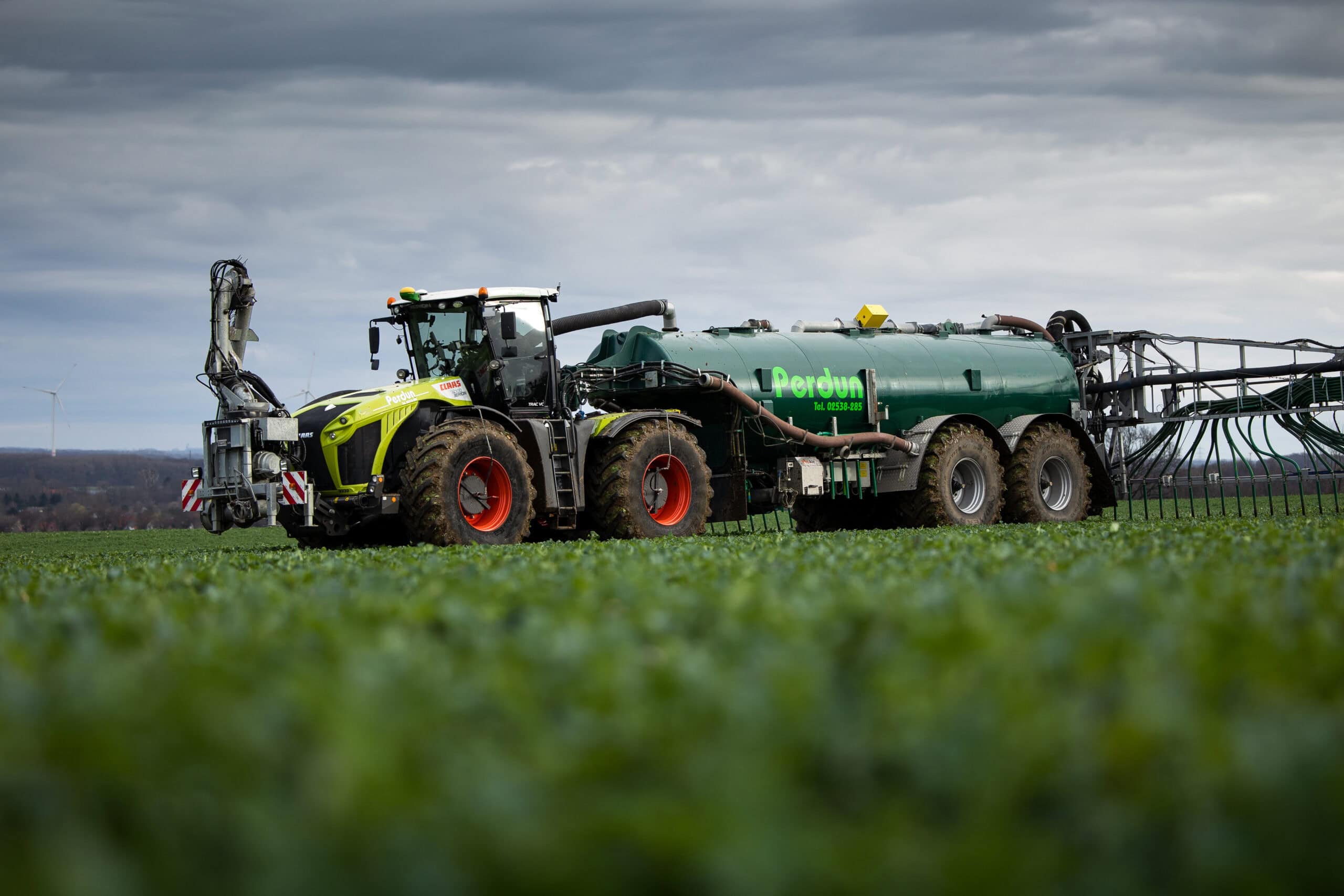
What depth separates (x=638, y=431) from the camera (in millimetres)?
14930

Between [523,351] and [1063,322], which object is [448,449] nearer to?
[523,351]

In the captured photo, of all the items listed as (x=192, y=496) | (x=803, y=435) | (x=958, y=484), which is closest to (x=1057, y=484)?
(x=958, y=484)

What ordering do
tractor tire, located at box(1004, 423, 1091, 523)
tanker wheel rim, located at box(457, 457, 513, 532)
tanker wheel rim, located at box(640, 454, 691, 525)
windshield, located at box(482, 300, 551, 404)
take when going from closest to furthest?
tanker wheel rim, located at box(457, 457, 513, 532) < windshield, located at box(482, 300, 551, 404) < tanker wheel rim, located at box(640, 454, 691, 525) < tractor tire, located at box(1004, 423, 1091, 523)

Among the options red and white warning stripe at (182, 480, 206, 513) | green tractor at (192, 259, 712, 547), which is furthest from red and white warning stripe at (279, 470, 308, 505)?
red and white warning stripe at (182, 480, 206, 513)

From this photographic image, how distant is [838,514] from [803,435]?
3088mm

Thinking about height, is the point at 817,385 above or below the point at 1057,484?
above

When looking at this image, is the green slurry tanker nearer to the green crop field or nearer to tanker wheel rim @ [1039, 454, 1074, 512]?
tanker wheel rim @ [1039, 454, 1074, 512]

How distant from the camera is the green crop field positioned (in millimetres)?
2098

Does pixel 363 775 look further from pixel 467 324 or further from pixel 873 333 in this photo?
pixel 873 333

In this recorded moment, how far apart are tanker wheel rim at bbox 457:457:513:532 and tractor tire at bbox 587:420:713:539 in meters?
1.34

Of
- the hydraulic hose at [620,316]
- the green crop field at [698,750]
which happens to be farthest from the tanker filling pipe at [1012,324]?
the green crop field at [698,750]

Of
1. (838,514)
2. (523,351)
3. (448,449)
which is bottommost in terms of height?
(838,514)

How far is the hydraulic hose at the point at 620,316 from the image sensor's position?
16.7 m

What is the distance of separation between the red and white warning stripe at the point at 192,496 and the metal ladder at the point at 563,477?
3842 mm
